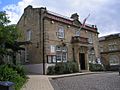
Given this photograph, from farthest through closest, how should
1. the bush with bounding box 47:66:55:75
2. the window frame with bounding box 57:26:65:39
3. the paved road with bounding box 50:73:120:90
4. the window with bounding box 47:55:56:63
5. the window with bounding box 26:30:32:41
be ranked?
the window with bounding box 26:30:32:41
the window frame with bounding box 57:26:65:39
the window with bounding box 47:55:56:63
the bush with bounding box 47:66:55:75
the paved road with bounding box 50:73:120:90

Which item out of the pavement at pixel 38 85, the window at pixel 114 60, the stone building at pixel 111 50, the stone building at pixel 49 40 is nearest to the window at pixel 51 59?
the stone building at pixel 49 40

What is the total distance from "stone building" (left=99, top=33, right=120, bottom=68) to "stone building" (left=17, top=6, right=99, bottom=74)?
491 inches

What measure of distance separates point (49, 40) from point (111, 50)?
21.5 meters

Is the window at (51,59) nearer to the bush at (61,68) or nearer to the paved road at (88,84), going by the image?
the bush at (61,68)

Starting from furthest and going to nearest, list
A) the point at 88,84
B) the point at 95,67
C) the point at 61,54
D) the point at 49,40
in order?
the point at 95,67, the point at 61,54, the point at 49,40, the point at 88,84

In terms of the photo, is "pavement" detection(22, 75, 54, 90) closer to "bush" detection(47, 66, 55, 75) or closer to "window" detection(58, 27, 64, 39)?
"bush" detection(47, 66, 55, 75)

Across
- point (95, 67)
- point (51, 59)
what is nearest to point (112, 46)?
point (95, 67)

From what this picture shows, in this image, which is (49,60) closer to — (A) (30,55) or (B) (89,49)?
(A) (30,55)

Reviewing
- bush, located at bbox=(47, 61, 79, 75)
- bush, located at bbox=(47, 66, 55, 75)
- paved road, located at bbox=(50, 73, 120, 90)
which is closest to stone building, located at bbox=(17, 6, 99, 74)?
bush, located at bbox=(47, 66, 55, 75)

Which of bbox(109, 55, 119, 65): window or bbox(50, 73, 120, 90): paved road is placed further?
bbox(109, 55, 119, 65): window

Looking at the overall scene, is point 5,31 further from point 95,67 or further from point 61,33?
point 95,67

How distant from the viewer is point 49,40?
28797mm

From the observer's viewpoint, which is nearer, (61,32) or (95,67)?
(61,32)

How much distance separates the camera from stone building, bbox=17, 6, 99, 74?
28470 millimetres
